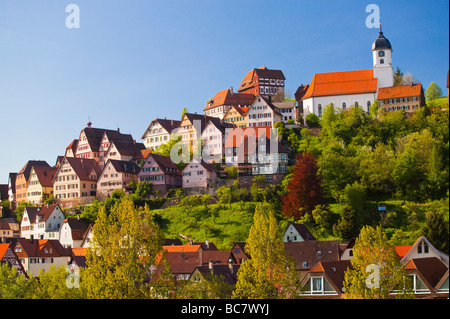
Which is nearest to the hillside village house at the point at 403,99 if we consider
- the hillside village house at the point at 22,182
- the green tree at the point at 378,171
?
the green tree at the point at 378,171

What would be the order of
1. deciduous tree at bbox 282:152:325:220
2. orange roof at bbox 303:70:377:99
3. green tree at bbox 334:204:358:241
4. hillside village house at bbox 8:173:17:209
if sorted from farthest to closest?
orange roof at bbox 303:70:377:99, hillside village house at bbox 8:173:17:209, deciduous tree at bbox 282:152:325:220, green tree at bbox 334:204:358:241

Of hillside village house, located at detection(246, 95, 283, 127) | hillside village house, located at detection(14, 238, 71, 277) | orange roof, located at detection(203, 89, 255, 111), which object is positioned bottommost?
hillside village house, located at detection(14, 238, 71, 277)

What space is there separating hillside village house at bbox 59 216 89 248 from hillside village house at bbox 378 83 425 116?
38267 millimetres

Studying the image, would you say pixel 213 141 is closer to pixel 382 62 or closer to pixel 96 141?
pixel 96 141

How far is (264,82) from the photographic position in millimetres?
100688

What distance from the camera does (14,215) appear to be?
73.8 meters

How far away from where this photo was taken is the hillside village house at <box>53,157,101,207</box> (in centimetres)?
7169

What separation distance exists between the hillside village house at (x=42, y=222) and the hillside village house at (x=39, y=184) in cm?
656

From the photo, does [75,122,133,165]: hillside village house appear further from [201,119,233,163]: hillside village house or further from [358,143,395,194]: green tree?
[358,143,395,194]: green tree

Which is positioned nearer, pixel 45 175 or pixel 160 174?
pixel 160 174

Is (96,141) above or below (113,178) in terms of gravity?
above

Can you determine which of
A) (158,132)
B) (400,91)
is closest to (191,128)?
(158,132)

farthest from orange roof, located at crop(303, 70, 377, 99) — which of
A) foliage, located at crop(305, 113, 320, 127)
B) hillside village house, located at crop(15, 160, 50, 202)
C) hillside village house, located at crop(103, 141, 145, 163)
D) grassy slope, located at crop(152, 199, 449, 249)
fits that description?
hillside village house, located at crop(15, 160, 50, 202)

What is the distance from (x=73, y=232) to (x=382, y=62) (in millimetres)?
46047
